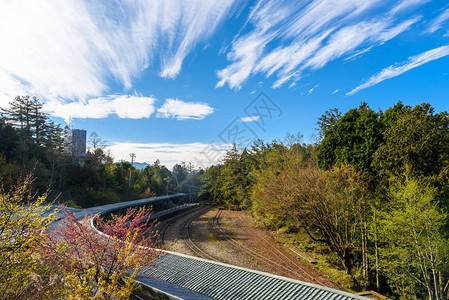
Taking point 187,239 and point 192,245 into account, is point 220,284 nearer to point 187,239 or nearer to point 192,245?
point 192,245

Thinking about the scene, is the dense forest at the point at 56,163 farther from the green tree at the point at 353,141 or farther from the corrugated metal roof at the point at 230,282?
the green tree at the point at 353,141

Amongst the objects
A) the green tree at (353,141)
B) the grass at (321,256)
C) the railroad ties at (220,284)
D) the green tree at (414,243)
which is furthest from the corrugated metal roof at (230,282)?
the green tree at (353,141)

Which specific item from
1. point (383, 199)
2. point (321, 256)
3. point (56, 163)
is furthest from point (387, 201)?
point (56, 163)

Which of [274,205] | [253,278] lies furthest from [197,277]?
[274,205]

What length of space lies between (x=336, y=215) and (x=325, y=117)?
72.3 ft

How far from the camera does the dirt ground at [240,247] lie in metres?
12.8

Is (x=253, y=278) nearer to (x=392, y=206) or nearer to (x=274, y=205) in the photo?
(x=274, y=205)

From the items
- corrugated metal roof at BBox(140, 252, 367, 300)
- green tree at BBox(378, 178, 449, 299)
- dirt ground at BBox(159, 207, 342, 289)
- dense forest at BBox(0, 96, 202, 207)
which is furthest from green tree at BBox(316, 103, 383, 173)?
dense forest at BBox(0, 96, 202, 207)

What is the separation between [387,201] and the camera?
13141 mm

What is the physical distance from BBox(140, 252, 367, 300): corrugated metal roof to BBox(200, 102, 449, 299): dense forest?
6.04 metres

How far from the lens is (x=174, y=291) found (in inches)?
287

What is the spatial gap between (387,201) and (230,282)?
11.4 m

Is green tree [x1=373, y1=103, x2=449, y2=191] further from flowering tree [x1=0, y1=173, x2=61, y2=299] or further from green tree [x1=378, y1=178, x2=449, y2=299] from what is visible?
flowering tree [x1=0, y1=173, x2=61, y2=299]

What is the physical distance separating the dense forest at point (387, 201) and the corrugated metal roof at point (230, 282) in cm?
604
